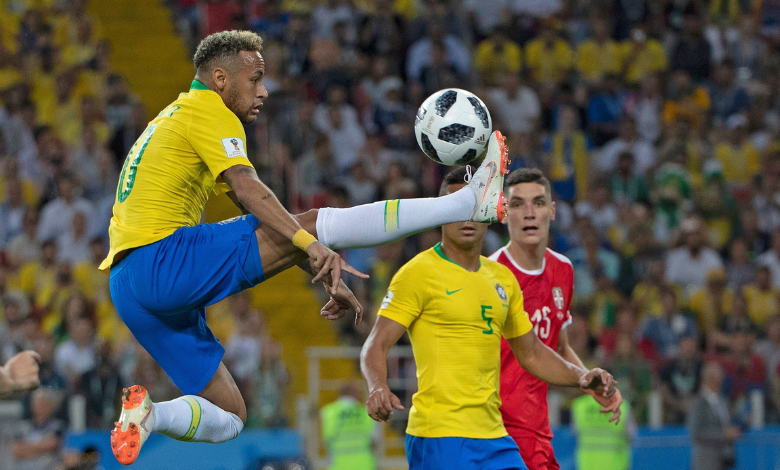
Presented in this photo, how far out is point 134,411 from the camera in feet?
17.2

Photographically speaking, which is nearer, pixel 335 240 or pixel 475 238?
pixel 335 240

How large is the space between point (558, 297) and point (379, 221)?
1805 millimetres

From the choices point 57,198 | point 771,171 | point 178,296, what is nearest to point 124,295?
point 178,296

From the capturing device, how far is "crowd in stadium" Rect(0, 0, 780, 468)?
11766mm

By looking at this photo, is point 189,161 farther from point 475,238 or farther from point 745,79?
point 745,79

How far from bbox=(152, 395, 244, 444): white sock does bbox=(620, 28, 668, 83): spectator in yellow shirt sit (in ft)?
38.4

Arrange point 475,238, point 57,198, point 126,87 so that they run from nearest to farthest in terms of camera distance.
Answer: point 475,238
point 57,198
point 126,87

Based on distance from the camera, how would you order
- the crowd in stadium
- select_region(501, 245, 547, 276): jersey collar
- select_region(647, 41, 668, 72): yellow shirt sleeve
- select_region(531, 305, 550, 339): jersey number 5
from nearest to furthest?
1. select_region(531, 305, 550, 339): jersey number 5
2. select_region(501, 245, 547, 276): jersey collar
3. the crowd in stadium
4. select_region(647, 41, 668, 72): yellow shirt sleeve

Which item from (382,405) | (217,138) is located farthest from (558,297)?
(217,138)

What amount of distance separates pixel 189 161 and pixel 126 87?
9.61 meters

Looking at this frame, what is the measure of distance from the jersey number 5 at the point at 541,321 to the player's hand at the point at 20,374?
3.29m

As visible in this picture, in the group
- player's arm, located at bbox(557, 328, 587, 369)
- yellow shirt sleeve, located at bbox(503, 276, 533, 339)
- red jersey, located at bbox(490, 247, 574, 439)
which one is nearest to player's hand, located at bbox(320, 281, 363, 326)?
yellow shirt sleeve, located at bbox(503, 276, 533, 339)

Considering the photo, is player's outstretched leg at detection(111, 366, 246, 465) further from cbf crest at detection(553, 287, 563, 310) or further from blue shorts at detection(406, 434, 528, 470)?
cbf crest at detection(553, 287, 563, 310)

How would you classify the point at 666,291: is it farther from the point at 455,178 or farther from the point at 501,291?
the point at 455,178
